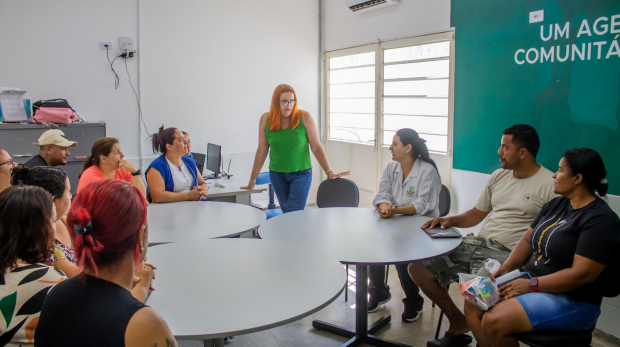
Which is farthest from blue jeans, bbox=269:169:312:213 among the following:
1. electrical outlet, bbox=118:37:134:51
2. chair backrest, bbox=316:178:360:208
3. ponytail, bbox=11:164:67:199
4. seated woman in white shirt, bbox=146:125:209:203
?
electrical outlet, bbox=118:37:134:51

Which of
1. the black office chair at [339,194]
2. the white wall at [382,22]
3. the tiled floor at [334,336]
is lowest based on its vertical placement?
the tiled floor at [334,336]

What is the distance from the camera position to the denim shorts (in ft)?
6.44

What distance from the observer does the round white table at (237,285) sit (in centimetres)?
148

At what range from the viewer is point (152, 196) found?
350cm

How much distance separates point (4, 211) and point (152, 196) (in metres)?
2.02

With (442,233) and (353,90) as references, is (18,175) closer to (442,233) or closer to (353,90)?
(442,233)

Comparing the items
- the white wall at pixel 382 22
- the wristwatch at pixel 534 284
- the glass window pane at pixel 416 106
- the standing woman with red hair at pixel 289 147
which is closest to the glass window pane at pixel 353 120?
the glass window pane at pixel 416 106

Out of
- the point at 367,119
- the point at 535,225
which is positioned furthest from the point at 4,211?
the point at 367,119

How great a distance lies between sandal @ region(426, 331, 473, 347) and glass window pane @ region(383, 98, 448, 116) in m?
2.51

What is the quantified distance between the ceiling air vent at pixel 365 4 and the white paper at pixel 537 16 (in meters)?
1.87

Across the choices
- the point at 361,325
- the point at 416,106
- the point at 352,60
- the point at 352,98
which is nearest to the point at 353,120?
the point at 352,98

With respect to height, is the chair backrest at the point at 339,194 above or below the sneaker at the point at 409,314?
above

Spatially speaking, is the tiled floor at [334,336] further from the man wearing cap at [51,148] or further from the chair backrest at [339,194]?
the man wearing cap at [51,148]

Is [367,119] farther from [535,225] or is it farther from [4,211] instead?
[4,211]
